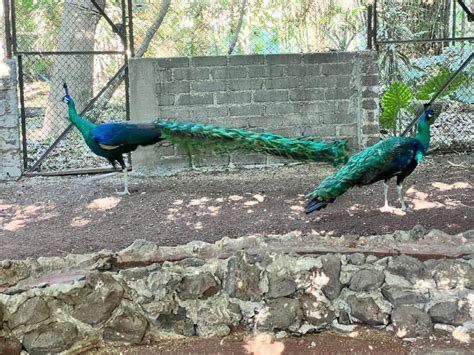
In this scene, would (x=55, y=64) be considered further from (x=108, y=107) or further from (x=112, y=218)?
(x=112, y=218)

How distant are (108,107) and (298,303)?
6527 millimetres

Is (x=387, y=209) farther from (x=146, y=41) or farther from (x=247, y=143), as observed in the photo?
(x=146, y=41)

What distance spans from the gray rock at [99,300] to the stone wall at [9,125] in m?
3.93

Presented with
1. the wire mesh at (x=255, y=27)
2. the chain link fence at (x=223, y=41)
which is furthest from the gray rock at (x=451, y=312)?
the wire mesh at (x=255, y=27)

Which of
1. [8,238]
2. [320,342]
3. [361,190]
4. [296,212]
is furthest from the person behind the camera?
[361,190]

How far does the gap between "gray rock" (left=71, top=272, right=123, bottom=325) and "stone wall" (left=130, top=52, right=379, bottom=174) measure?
3.61 metres

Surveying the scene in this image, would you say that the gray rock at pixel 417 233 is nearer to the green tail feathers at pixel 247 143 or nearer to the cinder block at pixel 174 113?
the green tail feathers at pixel 247 143

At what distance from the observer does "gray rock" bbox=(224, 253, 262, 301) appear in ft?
11.3

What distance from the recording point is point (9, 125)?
22.3 feet

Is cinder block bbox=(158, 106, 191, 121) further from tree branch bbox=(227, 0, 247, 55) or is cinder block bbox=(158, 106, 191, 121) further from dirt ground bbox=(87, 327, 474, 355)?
dirt ground bbox=(87, 327, 474, 355)

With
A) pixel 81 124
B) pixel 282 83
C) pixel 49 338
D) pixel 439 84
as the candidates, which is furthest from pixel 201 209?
pixel 439 84

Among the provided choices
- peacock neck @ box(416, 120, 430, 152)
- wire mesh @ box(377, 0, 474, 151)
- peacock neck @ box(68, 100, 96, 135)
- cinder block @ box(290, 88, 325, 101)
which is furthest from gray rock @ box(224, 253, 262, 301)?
wire mesh @ box(377, 0, 474, 151)

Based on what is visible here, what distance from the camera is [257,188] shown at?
18.8 ft

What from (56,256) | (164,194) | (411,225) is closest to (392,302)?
(411,225)
